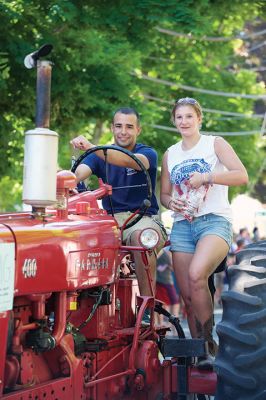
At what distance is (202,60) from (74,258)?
23.7 m

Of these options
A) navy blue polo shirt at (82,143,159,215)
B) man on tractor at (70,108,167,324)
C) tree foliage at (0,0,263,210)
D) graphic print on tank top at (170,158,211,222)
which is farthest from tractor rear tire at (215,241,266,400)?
tree foliage at (0,0,263,210)

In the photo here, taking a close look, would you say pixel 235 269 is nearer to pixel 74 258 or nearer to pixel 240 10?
pixel 74 258

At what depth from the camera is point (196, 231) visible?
22.1ft

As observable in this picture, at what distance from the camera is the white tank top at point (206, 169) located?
673 cm

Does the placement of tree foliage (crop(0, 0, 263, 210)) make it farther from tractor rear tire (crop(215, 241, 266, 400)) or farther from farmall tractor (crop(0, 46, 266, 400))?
tractor rear tire (crop(215, 241, 266, 400))

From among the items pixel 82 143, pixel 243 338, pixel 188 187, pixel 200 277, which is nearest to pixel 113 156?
pixel 82 143

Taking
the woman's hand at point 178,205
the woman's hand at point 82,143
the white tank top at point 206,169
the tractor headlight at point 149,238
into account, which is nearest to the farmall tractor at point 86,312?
the tractor headlight at point 149,238

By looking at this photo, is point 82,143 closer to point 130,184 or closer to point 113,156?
point 113,156

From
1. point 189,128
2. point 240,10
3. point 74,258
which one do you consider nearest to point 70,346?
point 74,258

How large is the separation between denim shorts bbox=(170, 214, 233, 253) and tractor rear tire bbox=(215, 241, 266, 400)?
623 mm

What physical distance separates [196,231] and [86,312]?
1085 millimetres

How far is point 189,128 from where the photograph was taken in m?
6.83

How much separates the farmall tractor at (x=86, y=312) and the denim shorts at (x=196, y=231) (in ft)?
1.10

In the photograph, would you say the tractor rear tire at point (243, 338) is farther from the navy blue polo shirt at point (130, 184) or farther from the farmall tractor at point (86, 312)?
the navy blue polo shirt at point (130, 184)
